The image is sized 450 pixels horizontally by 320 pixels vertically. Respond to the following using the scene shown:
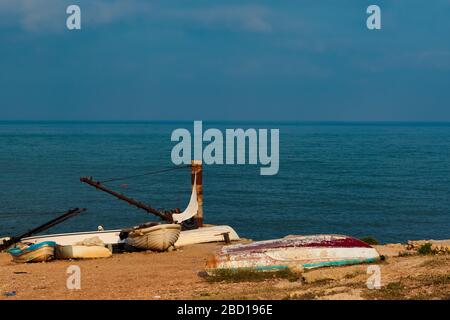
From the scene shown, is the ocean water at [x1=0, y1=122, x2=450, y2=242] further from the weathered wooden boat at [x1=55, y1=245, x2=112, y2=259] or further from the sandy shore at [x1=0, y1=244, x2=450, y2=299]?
the sandy shore at [x1=0, y1=244, x2=450, y2=299]

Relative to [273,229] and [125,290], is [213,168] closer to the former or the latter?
[273,229]

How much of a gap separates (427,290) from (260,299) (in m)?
3.67

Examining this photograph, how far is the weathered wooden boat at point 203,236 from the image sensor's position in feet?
92.4

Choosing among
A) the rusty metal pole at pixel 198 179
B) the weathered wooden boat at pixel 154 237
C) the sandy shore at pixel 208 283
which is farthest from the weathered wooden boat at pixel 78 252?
the rusty metal pole at pixel 198 179

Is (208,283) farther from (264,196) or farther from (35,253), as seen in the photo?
(264,196)

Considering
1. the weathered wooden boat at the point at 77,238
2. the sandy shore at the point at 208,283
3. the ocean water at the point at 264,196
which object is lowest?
the ocean water at the point at 264,196

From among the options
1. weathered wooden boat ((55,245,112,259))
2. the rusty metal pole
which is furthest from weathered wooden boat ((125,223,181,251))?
the rusty metal pole

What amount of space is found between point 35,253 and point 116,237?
14.5ft

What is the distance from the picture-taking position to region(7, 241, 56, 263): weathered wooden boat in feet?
76.1

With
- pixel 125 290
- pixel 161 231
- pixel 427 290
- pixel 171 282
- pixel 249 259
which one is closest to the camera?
pixel 427 290

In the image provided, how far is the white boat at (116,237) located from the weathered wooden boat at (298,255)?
333 inches

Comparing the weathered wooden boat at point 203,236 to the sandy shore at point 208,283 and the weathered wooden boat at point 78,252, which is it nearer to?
the weathered wooden boat at point 78,252

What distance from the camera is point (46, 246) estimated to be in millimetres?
23422
